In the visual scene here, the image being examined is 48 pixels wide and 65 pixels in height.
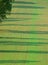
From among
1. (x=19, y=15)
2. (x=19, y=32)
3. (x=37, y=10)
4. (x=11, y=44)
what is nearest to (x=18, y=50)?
(x=11, y=44)

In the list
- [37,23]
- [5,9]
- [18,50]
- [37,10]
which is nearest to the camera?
[18,50]

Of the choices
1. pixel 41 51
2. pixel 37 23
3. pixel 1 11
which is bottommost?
pixel 41 51

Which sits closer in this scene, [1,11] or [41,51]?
[41,51]

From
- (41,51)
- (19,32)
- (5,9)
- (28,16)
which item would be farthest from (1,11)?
(41,51)

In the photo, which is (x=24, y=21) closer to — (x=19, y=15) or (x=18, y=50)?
(x=19, y=15)

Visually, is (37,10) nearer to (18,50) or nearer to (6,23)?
(6,23)

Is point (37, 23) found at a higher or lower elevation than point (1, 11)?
lower

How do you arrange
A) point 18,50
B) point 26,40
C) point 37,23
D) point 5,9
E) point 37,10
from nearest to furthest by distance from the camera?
point 18,50 → point 26,40 → point 5,9 → point 37,23 → point 37,10
